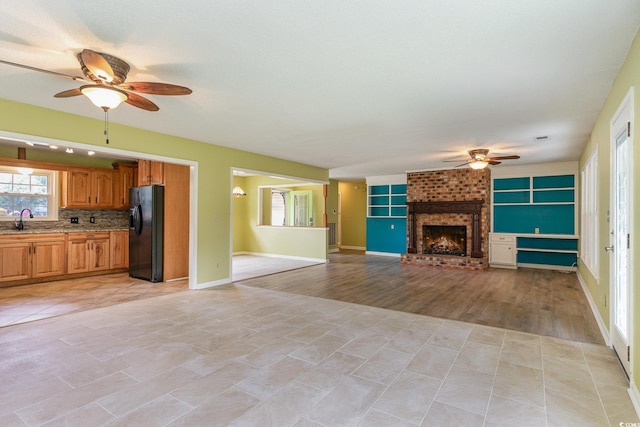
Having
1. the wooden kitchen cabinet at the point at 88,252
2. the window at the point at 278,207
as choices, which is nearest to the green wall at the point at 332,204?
the window at the point at 278,207

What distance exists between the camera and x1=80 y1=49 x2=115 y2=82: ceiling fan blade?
2.17m

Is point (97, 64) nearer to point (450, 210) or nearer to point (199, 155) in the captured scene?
point (199, 155)

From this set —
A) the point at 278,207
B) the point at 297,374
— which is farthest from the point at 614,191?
the point at 278,207

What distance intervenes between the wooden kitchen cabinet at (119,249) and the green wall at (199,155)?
8.08ft

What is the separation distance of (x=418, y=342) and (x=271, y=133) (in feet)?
11.2

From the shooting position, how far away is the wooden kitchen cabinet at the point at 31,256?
5410 millimetres

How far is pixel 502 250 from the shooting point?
25.8 ft

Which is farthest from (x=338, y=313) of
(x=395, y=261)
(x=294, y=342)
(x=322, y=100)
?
(x=395, y=261)

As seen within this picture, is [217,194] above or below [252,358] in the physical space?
above

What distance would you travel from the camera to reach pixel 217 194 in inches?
226

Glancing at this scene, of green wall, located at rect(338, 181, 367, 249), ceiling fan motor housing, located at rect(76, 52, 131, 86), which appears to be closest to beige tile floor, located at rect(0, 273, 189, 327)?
ceiling fan motor housing, located at rect(76, 52, 131, 86)

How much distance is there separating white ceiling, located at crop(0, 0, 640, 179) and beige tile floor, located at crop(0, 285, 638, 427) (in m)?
2.45

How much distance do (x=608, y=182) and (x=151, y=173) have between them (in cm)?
669

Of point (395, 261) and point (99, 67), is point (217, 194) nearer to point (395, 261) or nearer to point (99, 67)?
point (99, 67)
